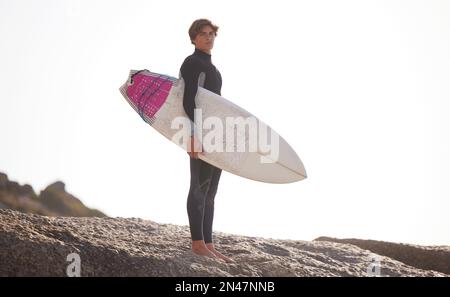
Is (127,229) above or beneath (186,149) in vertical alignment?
beneath

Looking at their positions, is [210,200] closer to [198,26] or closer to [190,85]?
[190,85]

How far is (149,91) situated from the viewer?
5.55 m

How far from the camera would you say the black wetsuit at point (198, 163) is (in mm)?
5047

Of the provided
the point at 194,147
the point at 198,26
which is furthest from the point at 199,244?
the point at 198,26

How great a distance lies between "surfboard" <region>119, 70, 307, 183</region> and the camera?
5156mm

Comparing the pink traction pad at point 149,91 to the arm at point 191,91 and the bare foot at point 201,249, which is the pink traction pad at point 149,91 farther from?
the bare foot at point 201,249

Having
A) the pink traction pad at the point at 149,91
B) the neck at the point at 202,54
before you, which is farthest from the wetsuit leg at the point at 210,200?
the neck at the point at 202,54

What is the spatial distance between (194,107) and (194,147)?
35 cm

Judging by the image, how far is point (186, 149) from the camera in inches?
202

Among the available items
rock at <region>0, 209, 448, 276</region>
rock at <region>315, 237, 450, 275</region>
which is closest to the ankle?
rock at <region>0, 209, 448, 276</region>

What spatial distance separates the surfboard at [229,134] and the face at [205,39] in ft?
1.17
